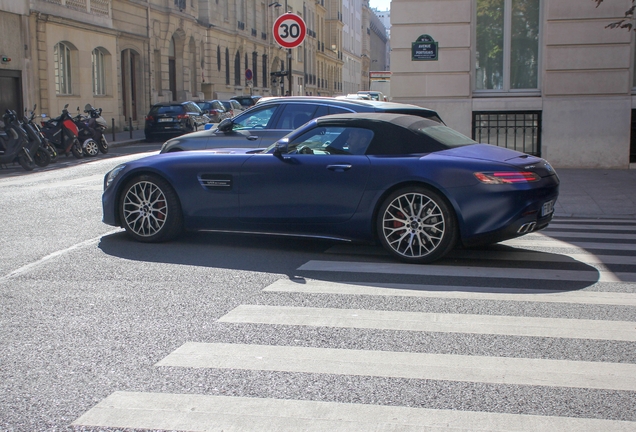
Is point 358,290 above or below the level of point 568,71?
below

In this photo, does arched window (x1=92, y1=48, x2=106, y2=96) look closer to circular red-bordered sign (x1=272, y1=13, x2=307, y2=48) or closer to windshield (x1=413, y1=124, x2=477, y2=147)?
circular red-bordered sign (x1=272, y1=13, x2=307, y2=48)

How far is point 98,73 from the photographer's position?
112ft

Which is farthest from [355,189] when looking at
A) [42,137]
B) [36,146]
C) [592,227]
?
[42,137]

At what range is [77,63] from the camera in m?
31.7

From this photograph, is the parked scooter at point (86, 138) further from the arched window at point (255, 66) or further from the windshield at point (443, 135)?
the arched window at point (255, 66)

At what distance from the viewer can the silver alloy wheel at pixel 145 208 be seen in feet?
26.9

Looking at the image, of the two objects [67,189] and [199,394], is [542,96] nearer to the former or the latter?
[67,189]

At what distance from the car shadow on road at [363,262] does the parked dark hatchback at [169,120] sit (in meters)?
20.3

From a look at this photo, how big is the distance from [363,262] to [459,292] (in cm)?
139

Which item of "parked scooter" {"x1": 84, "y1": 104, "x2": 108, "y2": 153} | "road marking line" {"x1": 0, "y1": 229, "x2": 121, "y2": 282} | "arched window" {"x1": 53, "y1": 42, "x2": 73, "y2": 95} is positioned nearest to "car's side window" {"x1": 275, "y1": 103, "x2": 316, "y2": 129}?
"road marking line" {"x1": 0, "y1": 229, "x2": 121, "y2": 282}

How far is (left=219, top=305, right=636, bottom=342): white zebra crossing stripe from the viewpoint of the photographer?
5.04 metres

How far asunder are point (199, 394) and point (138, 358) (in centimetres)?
69

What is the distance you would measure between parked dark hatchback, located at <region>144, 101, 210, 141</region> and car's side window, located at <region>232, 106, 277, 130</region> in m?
16.8

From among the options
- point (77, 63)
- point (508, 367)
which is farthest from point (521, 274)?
point (77, 63)
